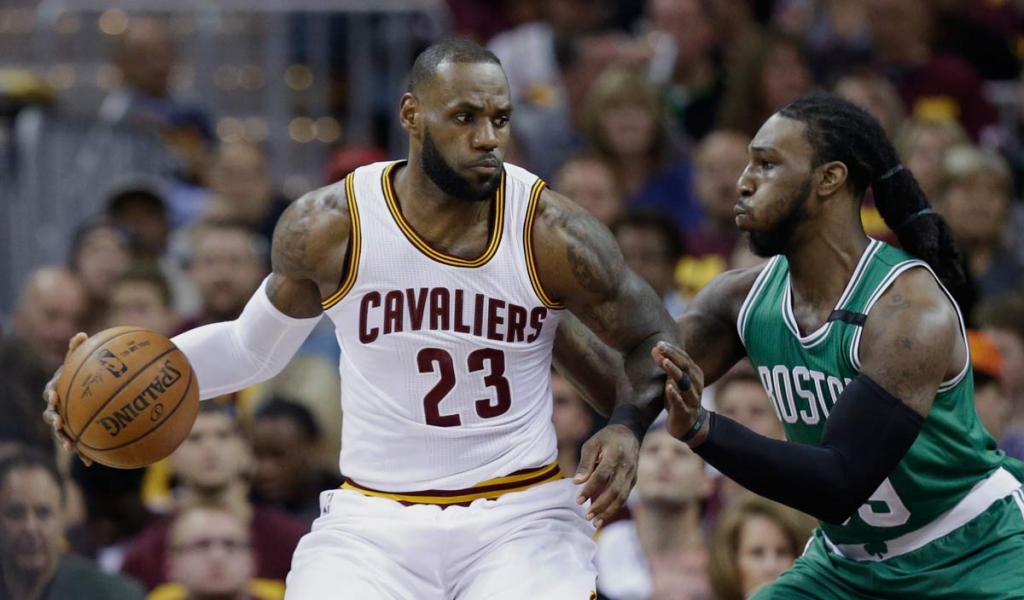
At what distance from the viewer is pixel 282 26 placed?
38.0 feet

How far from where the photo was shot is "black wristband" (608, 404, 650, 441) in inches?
206

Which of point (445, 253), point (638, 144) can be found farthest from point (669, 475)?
point (638, 144)

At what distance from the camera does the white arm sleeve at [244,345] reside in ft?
18.9

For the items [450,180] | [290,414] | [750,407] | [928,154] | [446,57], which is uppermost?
[446,57]

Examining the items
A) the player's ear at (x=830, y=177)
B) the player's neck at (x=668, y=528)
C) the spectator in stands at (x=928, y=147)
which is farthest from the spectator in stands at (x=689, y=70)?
the player's ear at (x=830, y=177)

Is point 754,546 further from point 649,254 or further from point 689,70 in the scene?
point 689,70

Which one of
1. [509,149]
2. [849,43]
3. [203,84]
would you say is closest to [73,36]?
[203,84]

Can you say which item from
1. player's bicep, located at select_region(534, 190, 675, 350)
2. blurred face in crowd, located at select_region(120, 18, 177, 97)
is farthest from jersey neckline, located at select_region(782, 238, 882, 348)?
blurred face in crowd, located at select_region(120, 18, 177, 97)

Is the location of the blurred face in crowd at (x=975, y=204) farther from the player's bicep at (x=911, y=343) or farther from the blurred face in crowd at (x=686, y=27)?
the player's bicep at (x=911, y=343)

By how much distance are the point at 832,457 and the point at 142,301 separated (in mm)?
5451

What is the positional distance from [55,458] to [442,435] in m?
3.26

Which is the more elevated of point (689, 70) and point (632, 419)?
point (689, 70)

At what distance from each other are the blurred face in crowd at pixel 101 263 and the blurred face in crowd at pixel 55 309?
31cm

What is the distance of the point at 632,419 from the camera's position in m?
5.27
